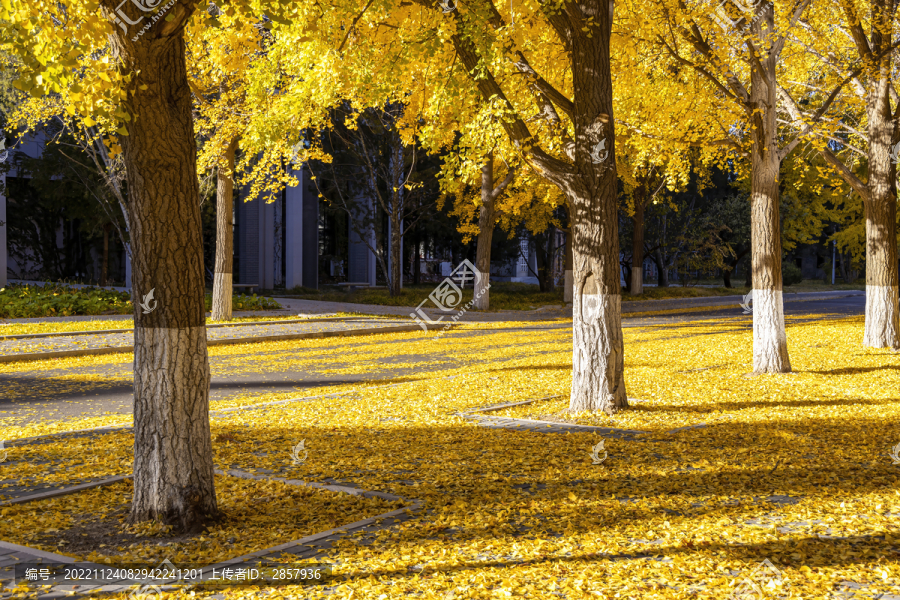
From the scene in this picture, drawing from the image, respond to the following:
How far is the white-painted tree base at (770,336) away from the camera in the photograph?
517 inches

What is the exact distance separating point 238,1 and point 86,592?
3.66m

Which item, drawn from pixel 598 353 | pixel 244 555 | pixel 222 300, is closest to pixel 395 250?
pixel 222 300

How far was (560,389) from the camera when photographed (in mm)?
11664

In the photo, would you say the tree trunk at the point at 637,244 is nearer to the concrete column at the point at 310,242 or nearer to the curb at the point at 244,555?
the concrete column at the point at 310,242

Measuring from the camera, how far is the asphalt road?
10.3 metres

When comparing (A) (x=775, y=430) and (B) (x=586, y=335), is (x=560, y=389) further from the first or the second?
(A) (x=775, y=430)

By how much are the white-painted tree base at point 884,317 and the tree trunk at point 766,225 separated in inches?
196

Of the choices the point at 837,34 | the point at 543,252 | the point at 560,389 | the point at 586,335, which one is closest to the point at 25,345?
the point at 560,389

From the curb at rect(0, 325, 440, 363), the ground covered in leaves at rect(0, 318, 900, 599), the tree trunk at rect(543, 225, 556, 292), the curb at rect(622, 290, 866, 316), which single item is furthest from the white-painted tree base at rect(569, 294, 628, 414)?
the tree trunk at rect(543, 225, 556, 292)

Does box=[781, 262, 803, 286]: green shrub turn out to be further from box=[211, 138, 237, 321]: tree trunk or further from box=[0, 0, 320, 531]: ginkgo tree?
box=[0, 0, 320, 531]: ginkgo tree

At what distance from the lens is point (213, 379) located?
42.6ft

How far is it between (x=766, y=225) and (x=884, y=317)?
5.75 meters

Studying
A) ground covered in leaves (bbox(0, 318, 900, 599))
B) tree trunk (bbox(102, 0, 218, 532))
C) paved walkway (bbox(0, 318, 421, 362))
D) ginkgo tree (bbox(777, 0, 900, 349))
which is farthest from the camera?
paved walkway (bbox(0, 318, 421, 362))


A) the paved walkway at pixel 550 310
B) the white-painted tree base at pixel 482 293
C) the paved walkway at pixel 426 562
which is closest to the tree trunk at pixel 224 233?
the paved walkway at pixel 550 310
